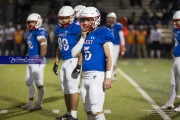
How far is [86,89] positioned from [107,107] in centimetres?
264

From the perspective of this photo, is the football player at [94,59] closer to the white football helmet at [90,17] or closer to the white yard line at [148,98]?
the white football helmet at [90,17]

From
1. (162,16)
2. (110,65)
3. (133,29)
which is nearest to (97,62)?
(110,65)

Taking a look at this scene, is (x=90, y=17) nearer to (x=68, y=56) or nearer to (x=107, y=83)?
(x=107, y=83)

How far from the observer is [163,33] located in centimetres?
2078

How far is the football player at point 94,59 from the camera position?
5062 mm

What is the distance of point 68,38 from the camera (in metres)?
6.52

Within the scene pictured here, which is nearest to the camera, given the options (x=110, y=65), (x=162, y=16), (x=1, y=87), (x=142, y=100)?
(x=110, y=65)

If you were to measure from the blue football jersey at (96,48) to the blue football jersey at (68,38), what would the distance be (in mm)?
1338

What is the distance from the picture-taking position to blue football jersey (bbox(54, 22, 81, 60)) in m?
6.52

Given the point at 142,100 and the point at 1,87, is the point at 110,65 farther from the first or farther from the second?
the point at 1,87

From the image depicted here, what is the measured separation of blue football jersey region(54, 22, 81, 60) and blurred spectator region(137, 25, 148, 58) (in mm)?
12290

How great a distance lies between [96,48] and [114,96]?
3.97 meters

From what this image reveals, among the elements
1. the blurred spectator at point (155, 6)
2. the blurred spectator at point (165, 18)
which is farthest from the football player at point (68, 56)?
the blurred spectator at point (155, 6)

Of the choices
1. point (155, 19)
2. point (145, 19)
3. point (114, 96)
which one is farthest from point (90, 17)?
point (155, 19)
